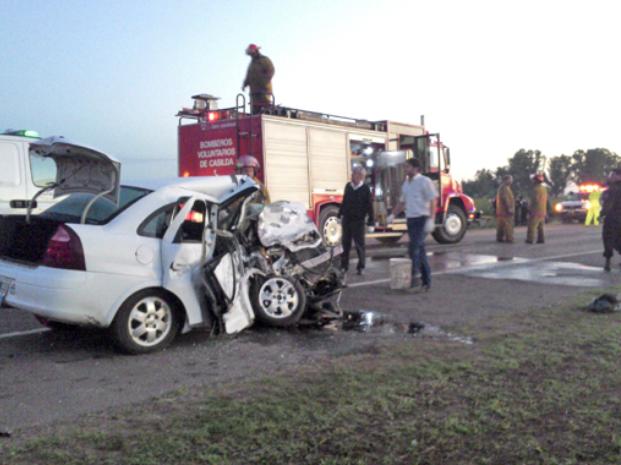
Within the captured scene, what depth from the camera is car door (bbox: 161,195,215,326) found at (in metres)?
5.75

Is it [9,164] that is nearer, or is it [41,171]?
[9,164]

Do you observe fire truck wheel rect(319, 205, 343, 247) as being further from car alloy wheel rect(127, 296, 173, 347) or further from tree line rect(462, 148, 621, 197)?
tree line rect(462, 148, 621, 197)

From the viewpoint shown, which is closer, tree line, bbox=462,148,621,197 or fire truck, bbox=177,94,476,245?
fire truck, bbox=177,94,476,245

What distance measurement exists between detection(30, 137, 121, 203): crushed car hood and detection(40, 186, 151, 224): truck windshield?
0.08 m

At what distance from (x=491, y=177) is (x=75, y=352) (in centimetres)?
9571

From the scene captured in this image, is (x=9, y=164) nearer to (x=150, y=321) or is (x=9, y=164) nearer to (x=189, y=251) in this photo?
(x=189, y=251)

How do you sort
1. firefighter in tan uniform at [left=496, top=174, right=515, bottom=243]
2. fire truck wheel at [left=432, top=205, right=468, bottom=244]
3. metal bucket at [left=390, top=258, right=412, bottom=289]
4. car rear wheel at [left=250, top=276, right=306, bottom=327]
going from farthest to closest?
fire truck wheel at [left=432, top=205, right=468, bottom=244]
firefighter in tan uniform at [left=496, top=174, right=515, bottom=243]
metal bucket at [left=390, top=258, right=412, bottom=289]
car rear wheel at [left=250, top=276, right=306, bottom=327]

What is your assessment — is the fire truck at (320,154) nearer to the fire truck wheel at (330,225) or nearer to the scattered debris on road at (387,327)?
the fire truck wheel at (330,225)

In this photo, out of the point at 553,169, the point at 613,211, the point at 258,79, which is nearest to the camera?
the point at 613,211

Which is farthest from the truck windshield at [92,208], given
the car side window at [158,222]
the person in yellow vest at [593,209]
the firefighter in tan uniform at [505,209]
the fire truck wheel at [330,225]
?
the person in yellow vest at [593,209]

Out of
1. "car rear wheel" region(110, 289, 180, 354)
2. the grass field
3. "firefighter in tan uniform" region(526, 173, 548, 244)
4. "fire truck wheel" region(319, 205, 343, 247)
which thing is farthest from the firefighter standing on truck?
the grass field

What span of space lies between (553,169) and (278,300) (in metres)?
120

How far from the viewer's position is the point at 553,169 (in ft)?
387

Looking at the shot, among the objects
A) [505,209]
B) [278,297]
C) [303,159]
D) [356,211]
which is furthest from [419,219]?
[505,209]
